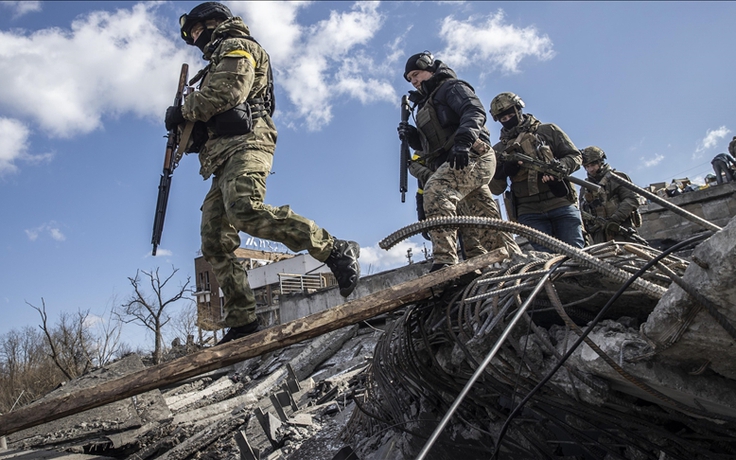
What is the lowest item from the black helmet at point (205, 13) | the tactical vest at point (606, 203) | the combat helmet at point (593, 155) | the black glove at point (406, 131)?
the tactical vest at point (606, 203)

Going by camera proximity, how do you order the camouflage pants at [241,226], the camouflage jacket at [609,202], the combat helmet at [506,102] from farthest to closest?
1. the camouflage jacket at [609,202]
2. the combat helmet at [506,102]
3. the camouflage pants at [241,226]

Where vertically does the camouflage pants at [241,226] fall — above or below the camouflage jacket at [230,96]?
below

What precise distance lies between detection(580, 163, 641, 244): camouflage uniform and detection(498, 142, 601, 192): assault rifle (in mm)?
1867

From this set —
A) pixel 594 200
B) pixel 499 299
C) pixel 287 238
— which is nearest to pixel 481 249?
pixel 287 238

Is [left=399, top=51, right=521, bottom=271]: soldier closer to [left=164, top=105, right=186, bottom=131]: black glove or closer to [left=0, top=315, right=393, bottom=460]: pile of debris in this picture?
[left=0, top=315, right=393, bottom=460]: pile of debris

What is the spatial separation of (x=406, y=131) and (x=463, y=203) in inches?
37.0

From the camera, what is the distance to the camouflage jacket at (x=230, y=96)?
2828 mm

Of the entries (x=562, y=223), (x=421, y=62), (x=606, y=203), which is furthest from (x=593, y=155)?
(x=421, y=62)

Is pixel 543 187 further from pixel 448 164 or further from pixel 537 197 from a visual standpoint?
pixel 448 164

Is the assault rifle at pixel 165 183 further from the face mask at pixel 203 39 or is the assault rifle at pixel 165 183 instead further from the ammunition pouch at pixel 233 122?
the ammunition pouch at pixel 233 122

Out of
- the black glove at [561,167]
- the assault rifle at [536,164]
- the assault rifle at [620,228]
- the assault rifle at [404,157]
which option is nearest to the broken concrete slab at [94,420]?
the assault rifle at [404,157]

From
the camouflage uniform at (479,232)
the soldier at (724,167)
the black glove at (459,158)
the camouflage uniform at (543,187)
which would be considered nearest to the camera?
the black glove at (459,158)

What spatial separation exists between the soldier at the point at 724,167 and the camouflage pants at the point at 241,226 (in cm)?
863

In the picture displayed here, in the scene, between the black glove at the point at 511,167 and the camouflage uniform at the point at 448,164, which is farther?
the black glove at the point at 511,167
